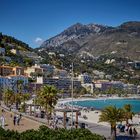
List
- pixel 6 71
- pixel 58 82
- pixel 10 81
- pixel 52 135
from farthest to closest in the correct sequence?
1. pixel 58 82
2. pixel 6 71
3. pixel 10 81
4. pixel 52 135

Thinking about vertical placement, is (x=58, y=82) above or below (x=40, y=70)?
below

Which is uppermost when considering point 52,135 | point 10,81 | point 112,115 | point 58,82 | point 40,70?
point 40,70

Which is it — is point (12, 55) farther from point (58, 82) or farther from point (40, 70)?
point (58, 82)

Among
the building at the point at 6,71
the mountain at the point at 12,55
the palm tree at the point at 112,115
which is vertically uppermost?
the mountain at the point at 12,55

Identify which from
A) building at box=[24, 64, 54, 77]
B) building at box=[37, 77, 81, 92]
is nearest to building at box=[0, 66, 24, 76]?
building at box=[37, 77, 81, 92]

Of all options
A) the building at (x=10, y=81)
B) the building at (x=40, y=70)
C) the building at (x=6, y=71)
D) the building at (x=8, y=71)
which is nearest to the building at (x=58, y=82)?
the building at (x=40, y=70)

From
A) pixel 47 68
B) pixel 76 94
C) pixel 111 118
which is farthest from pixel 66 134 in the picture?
pixel 47 68

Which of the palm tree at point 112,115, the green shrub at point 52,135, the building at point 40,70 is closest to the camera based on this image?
the green shrub at point 52,135

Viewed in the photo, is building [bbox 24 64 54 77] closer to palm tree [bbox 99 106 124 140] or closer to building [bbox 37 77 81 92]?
building [bbox 37 77 81 92]

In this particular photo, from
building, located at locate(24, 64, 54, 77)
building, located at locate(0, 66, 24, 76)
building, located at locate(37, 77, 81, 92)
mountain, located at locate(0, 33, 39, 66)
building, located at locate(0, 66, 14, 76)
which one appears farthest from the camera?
building, located at locate(24, 64, 54, 77)

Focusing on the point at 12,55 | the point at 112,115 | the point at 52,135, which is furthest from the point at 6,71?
the point at 52,135

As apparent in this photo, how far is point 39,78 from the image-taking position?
15888 cm

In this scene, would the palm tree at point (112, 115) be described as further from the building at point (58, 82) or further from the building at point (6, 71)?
the building at point (58, 82)

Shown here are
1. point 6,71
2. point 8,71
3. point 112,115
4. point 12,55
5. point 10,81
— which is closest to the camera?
point 112,115
